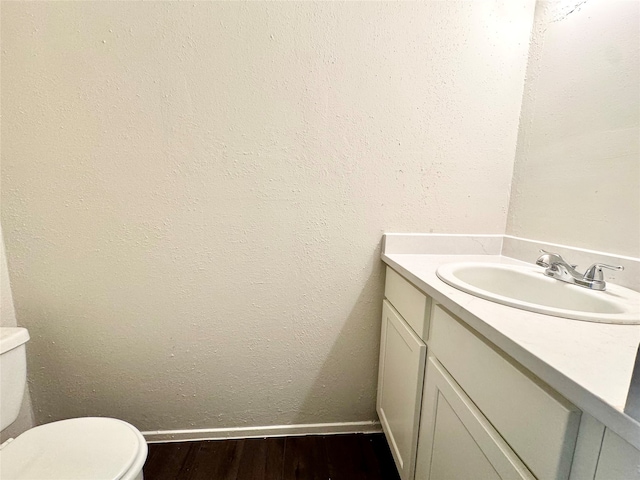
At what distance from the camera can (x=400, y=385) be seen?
0.99 meters

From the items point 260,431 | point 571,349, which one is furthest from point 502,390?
point 260,431

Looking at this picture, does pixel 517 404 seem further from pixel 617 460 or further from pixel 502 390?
pixel 617 460

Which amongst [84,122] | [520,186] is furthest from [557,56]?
[84,122]

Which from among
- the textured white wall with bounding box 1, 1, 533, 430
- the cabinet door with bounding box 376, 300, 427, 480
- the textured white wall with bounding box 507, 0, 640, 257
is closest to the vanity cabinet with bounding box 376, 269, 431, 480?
the cabinet door with bounding box 376, 300, 427, 480

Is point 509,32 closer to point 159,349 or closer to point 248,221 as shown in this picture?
point 248,221

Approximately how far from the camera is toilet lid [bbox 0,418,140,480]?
2.35 ft

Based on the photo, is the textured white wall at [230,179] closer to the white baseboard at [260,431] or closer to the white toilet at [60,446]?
the white baseboard at [260,431]

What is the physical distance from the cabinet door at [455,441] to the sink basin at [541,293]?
251 millimetres

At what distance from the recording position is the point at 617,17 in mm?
819

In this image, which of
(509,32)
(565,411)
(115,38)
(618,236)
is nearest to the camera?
(565,411)

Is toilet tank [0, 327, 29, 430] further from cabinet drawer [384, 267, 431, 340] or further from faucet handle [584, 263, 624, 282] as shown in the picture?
faucet handle [584, 263, 624, 282]

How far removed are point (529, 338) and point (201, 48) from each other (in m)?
1.28

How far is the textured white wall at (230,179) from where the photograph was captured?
994 mm

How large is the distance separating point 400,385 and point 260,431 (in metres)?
0.72
